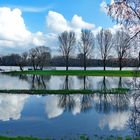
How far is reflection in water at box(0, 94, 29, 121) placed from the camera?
25.6 metres

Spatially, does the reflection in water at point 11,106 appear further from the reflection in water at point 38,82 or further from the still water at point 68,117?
the reflection in water at point 38,82

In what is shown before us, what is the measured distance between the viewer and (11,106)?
30.5 m

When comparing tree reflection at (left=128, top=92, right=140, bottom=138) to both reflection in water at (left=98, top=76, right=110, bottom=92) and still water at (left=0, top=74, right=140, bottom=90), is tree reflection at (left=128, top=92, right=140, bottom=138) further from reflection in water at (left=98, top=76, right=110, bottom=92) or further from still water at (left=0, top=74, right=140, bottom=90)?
reflection in water at (left=98, top=76, right=110, bottom=92)

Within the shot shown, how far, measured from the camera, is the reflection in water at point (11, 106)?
83.9 ft

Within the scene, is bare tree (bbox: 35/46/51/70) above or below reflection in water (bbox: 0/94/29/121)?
above

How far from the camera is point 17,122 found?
76.2 ft

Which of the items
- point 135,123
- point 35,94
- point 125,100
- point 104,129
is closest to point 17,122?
point 104,129

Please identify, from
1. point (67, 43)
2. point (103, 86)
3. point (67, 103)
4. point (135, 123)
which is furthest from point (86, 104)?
point (67, 43)

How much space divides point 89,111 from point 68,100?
6999 mm

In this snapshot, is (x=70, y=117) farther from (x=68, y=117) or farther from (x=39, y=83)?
(x=39, y=83)

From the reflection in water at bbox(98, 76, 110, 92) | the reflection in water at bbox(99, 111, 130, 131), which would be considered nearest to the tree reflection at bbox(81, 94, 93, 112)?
the reflection in water at bbox(99, 111, 130, 131)

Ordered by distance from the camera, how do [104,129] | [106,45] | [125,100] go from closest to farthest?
[104,129], [125,100], [106,45]

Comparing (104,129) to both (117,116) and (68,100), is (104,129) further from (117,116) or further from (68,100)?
(68,100)

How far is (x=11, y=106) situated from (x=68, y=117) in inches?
301
